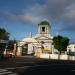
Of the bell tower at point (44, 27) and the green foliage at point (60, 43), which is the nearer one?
the green foliage at point (60, 43)

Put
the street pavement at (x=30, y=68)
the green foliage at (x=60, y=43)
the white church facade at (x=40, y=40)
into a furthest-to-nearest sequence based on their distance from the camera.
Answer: the white church facade at (x=40, y=40) < the green foliage at (x=60, y=43) < the street pavement at (x=30, y=68)

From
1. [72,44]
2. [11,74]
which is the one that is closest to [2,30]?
[72,44]

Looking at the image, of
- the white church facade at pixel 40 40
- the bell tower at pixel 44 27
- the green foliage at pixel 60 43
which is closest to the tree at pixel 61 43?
the green foliage at pixel 60 43

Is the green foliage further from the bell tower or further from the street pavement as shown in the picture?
the street pavement

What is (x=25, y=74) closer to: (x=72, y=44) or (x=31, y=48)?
(x=31, y=48)

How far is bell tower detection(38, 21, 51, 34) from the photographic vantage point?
103031 mm

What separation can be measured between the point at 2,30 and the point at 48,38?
25860 millimetres

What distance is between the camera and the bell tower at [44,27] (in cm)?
10303

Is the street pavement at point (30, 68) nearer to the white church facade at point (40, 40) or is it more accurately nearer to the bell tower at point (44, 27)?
the white church facade at point (40, 40)

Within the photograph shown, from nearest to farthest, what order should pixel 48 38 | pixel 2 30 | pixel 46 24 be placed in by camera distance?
pixel 2 30, pixel 48 38, pixel 46 24

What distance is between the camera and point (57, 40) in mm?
72312

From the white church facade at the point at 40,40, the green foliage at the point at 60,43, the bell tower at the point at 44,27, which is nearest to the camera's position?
the green foliage at the point at 60,43

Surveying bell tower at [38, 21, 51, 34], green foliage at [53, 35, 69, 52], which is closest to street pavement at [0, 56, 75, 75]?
green foliage at [53, 35, 69, 52]

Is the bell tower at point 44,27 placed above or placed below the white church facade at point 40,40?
above
